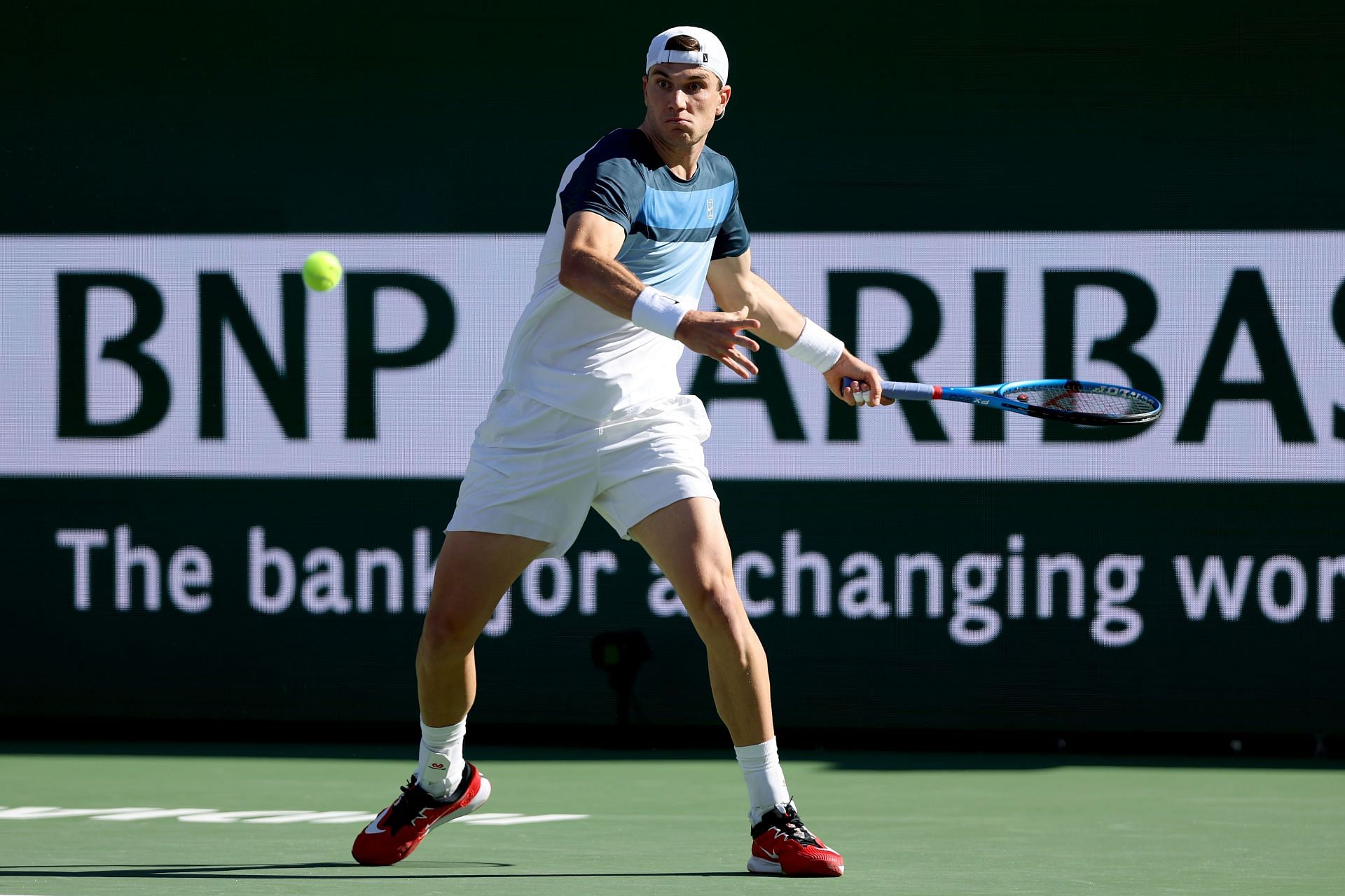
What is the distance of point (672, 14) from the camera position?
589cm

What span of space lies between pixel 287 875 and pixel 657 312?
1295mm

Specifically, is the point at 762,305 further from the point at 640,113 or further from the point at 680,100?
the point at 640,113

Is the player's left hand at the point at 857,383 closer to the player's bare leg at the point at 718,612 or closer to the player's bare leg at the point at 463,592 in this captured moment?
the player's bare leg at the point at 718,612

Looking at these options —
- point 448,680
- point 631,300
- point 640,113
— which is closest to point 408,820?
point 448,680

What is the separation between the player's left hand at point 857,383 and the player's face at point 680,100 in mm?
563

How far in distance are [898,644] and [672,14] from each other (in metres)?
1.98

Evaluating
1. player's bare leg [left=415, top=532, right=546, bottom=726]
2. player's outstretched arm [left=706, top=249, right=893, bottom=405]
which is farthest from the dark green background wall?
player's bare leg [left=415, top=532, right=546, bottom=726]

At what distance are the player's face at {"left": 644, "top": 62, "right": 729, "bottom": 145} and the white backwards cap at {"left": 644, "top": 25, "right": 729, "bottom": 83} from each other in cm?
1

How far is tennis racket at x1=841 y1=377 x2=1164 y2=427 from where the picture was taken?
4.04m

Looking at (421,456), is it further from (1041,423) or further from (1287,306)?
(1287,306)

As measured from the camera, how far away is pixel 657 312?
359 centimetres

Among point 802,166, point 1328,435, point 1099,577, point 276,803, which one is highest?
point 802,166

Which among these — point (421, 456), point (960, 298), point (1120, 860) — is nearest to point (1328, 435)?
point (960, 298)

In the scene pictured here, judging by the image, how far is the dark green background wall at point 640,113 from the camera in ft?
19.0
